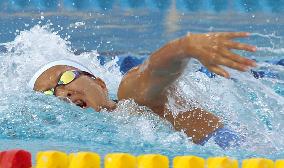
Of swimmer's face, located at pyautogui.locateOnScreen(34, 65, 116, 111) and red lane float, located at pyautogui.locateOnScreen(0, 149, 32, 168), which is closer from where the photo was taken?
red lane float, located at pyautogui.locateOnScreen(0, 149, 32, 168)

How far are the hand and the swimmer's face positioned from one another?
2.80 feet

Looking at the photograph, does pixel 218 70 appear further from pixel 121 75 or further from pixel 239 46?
pixel 121 75

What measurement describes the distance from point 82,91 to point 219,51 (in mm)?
1020

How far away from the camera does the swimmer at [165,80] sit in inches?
61.9

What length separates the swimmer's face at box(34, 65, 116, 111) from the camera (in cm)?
248

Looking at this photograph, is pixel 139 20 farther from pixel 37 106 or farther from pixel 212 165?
pixel 212 165

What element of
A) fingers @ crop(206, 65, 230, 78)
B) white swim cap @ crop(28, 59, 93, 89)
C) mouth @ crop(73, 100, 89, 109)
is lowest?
mouth @ crop(73, 100, 89, 109)

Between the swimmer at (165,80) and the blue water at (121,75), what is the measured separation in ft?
0.13

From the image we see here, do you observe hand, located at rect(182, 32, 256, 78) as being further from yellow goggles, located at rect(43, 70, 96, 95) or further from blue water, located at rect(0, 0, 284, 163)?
yellow goggles, located at rect(43, 70, 96, 95)

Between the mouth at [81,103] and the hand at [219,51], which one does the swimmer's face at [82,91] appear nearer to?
the mouth at [81,103]

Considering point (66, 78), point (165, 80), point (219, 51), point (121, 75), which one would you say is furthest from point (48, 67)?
point (121, 75)

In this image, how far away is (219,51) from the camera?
5.12 ft

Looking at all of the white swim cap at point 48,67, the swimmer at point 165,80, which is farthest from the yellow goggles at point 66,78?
the white swim cap at point 48,67

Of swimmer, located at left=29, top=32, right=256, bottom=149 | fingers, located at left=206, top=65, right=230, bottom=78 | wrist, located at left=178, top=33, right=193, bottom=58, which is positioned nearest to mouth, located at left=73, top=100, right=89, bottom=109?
swimmer, located at left=29, top=32, right=256, bottom=149
